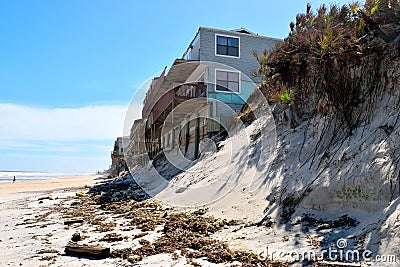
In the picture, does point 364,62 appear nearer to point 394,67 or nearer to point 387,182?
point 394,67

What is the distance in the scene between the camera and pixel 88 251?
16.6ft

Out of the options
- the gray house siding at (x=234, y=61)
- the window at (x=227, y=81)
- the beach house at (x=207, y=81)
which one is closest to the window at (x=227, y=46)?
the beach house at (x=207, y=81)

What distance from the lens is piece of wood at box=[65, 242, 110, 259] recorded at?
193 inches

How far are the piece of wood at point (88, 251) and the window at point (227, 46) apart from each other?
15.3 metres

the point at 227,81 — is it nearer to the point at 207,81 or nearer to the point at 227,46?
the point at 207,81

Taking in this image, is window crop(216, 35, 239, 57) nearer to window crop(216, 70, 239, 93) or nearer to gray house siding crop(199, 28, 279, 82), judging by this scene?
gray house siding crop(199, 28, 279, 82)

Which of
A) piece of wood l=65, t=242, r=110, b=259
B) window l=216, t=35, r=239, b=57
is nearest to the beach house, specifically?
window l=216, t=35, r=239, b=57

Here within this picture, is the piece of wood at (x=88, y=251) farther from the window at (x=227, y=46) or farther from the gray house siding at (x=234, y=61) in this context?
the window at (x=227, y=46)

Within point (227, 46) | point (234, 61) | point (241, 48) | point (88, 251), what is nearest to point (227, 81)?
point (234, 61)

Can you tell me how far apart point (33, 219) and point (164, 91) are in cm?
1173

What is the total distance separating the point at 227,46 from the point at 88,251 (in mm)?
16032

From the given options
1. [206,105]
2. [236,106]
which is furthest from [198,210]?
[236,106]

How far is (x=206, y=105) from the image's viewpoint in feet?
54.6

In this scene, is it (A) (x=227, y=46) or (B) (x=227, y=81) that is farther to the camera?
(A) (x=227, y=46)
